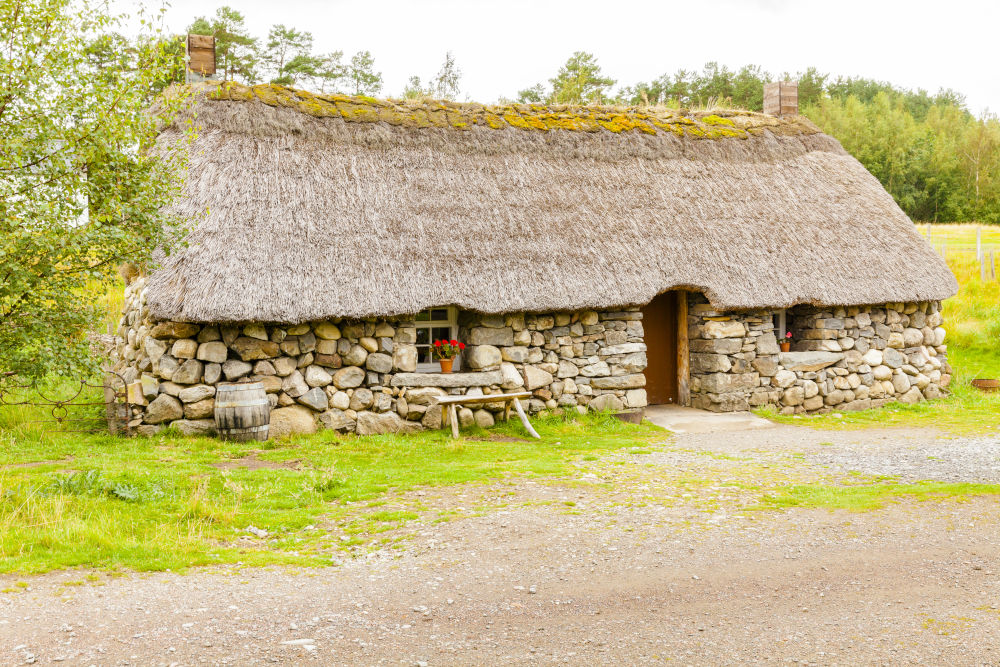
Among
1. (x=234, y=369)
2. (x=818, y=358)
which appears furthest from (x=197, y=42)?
(x=818, y=358)

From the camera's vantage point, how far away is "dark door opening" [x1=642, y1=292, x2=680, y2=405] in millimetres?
12211

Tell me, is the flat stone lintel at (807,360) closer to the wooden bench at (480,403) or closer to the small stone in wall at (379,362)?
the wooden bench at (480,403)

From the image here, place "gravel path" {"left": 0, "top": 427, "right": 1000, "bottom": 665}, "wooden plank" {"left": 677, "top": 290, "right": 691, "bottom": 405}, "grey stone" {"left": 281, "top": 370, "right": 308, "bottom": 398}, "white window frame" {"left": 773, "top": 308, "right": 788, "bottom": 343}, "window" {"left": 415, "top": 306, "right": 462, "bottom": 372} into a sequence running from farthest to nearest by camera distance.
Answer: "white window frame" {"left": 773, "top": 308, "right": 788, "bottom": 343}, "wooden plank" {"left": 677, "top": 290, "right": 691, "bottom": 405}, "window" {"left": 415, "top": 306, "right": 462, "bottom": 372}, "grey stone" {"left": 281, "top": 370, "right": 308, "bottom": 398}, "gravel path" {"left": 0, "top": 427, "right": 1000, "bottom": 665}

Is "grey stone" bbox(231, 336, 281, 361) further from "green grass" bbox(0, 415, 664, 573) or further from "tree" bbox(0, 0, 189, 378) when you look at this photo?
"tree" bbox(0, 0, 189, 378)

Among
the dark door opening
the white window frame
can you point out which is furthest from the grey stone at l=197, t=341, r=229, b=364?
the white window frame

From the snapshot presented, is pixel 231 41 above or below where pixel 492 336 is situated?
above

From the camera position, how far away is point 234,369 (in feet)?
29.7

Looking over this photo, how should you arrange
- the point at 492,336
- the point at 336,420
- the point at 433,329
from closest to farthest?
the point at 336,420
the point at 492,336
the point at 433,329

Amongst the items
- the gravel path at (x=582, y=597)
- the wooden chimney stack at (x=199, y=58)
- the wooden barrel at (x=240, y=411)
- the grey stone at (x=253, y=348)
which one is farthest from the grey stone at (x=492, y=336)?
the wooden chimney stack at (x=199, y=58)

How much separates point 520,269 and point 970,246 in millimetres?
21512

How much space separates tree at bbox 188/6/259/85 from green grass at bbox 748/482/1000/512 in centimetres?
2047

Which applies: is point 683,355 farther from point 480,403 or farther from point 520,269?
point 480,403

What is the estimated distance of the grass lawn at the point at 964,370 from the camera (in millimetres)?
11258

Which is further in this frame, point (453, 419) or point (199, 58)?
point (199, 58)
